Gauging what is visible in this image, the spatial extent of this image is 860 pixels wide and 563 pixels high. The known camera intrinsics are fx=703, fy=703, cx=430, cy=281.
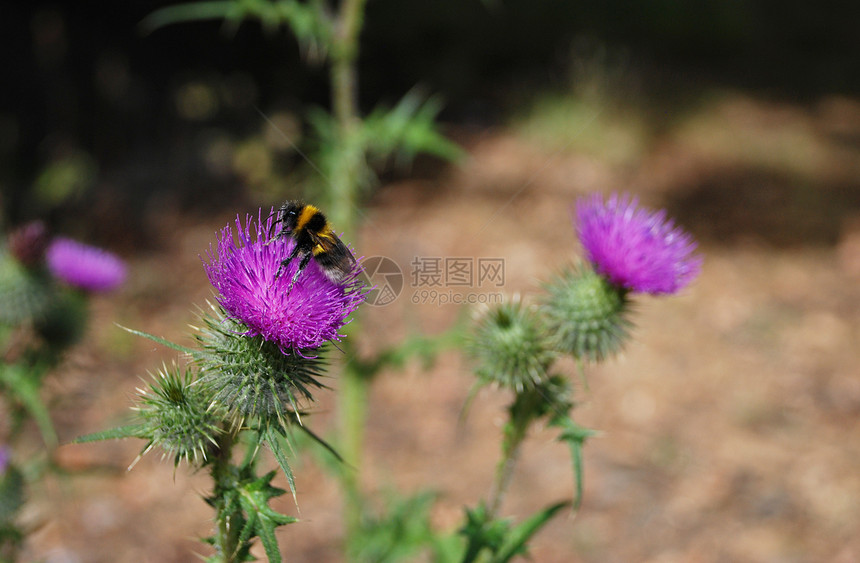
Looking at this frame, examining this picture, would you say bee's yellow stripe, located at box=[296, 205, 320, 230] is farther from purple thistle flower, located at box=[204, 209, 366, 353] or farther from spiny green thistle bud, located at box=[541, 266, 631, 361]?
spiny green thistle bud, located at box=[541, 266, 631, 361]

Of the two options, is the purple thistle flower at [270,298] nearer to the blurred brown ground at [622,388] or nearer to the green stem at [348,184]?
the blurred brown ground at [622,388]

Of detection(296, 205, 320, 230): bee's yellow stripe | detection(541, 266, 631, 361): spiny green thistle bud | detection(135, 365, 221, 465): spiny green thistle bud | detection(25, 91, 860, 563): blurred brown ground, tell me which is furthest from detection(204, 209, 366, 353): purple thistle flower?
detection(541, 266, 631, 361): spiny green thistle bud

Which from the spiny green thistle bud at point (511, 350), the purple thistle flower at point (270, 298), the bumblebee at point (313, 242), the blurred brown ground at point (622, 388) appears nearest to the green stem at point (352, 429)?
the blurred brown ground at point (622, 388)

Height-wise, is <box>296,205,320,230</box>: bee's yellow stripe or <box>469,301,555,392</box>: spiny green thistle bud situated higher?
<box>296,205,320,230</box>: bee's yellow stripe

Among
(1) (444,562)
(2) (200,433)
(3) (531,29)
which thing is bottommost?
(1) (444,562)

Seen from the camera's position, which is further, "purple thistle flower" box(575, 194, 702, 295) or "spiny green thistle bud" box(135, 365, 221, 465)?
→ "purple thistle flower" box(575, 194, 702, 295)

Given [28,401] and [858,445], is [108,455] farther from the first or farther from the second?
[858,445]

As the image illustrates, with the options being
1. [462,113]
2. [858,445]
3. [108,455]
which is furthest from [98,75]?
[858,445]
